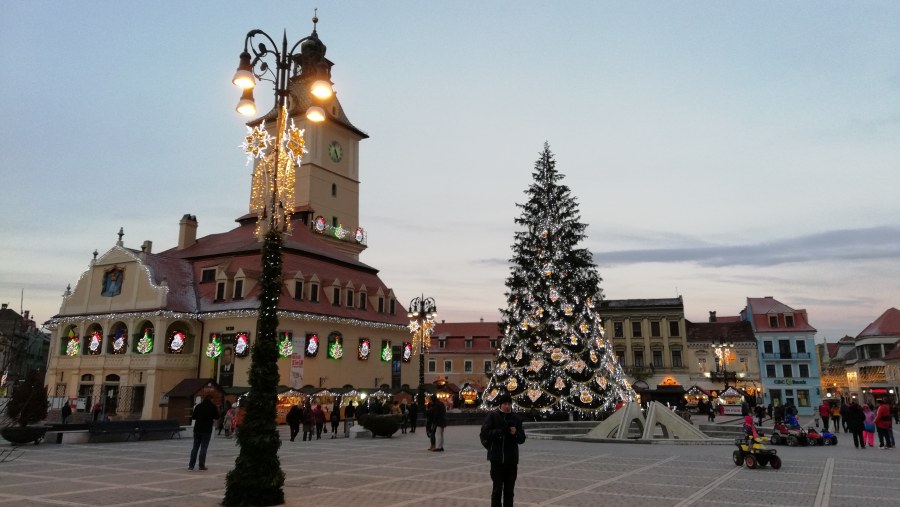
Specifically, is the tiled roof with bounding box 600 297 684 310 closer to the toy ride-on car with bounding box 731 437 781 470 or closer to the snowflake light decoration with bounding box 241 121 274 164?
the toy ride-on car with bounding box 731 437 781 470

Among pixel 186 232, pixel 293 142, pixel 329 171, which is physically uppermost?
pixel 329 171

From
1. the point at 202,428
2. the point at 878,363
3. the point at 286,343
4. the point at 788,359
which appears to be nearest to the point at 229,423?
the point at 286,343

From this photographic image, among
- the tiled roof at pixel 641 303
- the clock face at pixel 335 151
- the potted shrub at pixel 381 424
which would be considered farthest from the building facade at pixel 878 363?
the clock face at pixel 335 151

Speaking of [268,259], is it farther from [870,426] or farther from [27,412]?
[870,426]

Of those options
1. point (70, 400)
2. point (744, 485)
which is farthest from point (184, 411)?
point (744, 485)

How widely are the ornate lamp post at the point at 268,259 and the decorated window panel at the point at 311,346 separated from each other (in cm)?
2745

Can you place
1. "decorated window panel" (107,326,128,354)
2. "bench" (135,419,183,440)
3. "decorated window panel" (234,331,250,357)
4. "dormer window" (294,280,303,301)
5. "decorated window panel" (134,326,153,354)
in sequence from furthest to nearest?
"decorated window panel" (107,326,128,354) → "dormer window" (294,280,303,301) → "decorated window panel" (134,326,153,354) → "decorated window panel" (234,331,250,357) → "bench" (135,419,183,440)

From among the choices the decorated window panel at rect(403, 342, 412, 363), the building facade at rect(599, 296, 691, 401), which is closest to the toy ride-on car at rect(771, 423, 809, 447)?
the decorated window panel at rect(403, 342, 412, 363)

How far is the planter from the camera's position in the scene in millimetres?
21047

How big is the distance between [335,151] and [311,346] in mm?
25735

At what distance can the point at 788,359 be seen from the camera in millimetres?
64125

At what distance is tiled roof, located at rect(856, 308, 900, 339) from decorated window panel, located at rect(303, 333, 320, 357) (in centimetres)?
6568

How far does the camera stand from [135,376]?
131 feet

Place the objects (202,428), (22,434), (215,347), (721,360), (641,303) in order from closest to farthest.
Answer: (202,428) → (22,434) → (215,347) → (721,360) → (641,303)
